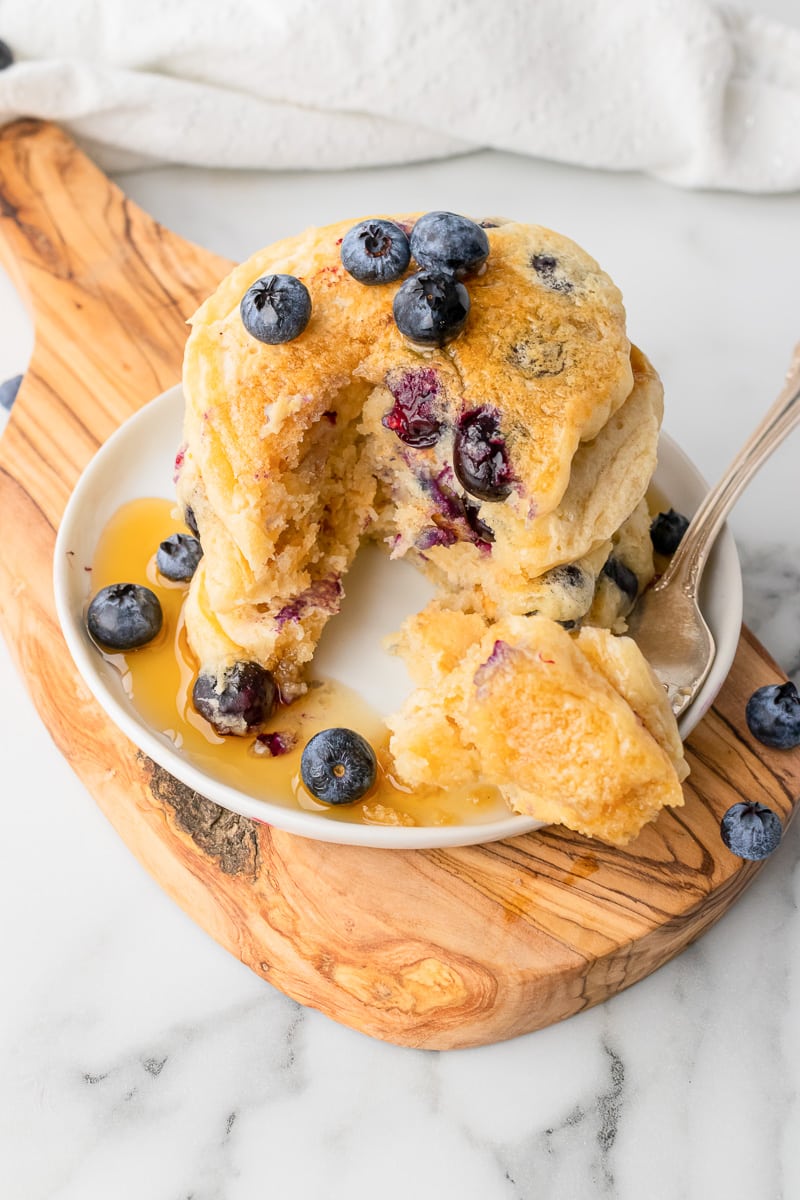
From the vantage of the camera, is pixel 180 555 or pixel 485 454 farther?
pixel 180 555

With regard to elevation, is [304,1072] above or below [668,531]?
below

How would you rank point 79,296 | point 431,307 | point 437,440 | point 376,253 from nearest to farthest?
point 431,307 < point 376,253 < point 437,440 < point 79,296

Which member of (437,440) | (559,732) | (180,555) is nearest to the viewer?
(559,732)

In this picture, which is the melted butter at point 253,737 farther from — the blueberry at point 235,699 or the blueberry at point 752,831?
the blueberry at point 752,831

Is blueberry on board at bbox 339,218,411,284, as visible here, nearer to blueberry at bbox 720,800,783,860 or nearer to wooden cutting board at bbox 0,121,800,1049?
wooden cutting board at bbox 0,121,800,1049

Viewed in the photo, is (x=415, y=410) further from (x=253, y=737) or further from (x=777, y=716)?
(x=777, y=716)

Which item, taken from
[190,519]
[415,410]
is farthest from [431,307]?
[190,519]

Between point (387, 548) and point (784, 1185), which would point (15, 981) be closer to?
point (387, 548)

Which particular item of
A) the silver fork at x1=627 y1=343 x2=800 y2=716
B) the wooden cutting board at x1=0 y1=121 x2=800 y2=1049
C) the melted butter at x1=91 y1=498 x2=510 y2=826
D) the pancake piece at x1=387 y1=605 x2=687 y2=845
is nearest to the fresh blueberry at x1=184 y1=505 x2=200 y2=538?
the melted butter at x1=91 y1=498 x2=510 y2=826
